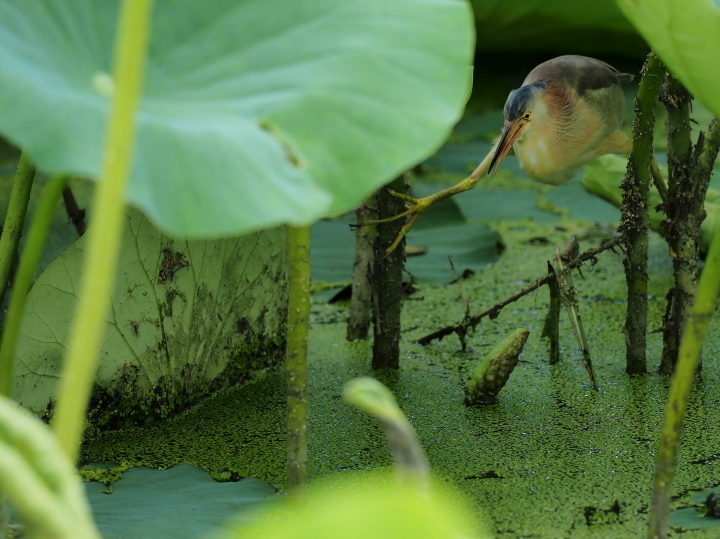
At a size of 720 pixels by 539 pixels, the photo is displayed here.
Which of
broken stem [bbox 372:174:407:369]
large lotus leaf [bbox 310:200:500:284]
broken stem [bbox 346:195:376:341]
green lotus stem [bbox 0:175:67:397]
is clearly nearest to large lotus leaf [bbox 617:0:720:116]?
green lotus stem [bbox 0:175:67:397]

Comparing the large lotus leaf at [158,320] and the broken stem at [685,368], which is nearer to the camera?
the broken stem at [685,368]

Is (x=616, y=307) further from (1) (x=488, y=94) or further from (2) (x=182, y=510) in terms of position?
(1) (x=488, y=94)

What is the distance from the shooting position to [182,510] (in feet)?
3.32

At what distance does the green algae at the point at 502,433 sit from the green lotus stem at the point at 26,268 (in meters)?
0.41

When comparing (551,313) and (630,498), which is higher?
(551,313)

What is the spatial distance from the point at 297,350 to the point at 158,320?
52 cm

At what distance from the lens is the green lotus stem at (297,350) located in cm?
89


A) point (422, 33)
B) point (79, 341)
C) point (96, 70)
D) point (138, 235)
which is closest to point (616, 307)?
point (138, 235)

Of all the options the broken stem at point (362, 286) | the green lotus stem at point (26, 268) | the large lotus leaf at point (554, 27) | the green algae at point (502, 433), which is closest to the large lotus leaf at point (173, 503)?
the green algae at point (502, 433)

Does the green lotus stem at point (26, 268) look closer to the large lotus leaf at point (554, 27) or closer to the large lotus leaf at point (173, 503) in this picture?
the large lotus leaf at point (173, 503)

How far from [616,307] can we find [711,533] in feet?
3.44

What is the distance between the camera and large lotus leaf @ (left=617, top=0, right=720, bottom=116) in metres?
0.68

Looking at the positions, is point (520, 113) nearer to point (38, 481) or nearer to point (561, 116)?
point (561, 116)

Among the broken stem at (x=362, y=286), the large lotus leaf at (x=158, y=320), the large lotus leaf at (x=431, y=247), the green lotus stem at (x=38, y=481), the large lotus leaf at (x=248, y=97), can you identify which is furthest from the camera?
the large lotus leaf at (x=431, y=247)
